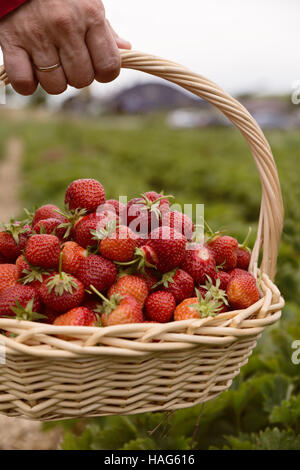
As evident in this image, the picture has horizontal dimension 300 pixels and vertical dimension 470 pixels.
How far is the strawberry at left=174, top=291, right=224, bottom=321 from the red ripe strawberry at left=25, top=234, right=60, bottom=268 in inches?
15.4

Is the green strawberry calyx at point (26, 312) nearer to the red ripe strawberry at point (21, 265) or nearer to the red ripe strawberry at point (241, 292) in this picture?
the red ripe strawberry at point (21, 265)

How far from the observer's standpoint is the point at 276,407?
200 centimetres

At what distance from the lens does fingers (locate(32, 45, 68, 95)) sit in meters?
1.50

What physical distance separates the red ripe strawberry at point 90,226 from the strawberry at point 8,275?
21 centimetres

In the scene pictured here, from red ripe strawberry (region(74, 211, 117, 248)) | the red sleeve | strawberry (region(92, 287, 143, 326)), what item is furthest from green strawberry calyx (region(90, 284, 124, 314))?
the red sleeve

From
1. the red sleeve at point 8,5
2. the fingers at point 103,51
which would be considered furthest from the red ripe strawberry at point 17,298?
the red sleeve at point 8,5

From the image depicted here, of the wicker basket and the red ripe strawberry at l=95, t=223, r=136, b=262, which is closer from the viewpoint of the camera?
the wicker basket

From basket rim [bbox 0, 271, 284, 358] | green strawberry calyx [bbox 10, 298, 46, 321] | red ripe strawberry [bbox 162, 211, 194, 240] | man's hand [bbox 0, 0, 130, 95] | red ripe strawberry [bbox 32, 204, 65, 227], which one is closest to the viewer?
basket rim [bbox 0, 271, 284, 358]

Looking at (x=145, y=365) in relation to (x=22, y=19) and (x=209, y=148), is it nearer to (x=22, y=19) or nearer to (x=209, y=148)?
(x=22, y=19)

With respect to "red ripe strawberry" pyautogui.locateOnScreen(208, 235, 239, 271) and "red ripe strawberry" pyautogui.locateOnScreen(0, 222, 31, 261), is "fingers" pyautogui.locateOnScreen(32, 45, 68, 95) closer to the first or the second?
"red ripe strawberry" pyautogui.locateOnScreen(0, 222, 31, 261)

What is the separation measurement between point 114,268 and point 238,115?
62 centimetres

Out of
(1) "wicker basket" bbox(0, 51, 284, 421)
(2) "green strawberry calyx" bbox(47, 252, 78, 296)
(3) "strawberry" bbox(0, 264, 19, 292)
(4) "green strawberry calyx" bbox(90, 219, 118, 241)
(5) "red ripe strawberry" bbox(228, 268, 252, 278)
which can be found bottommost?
(1) "wicker basket" bbox(0, 51, 284, 421)

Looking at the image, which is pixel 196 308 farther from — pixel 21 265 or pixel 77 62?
pixel 77 62

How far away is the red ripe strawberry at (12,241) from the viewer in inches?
64.4
